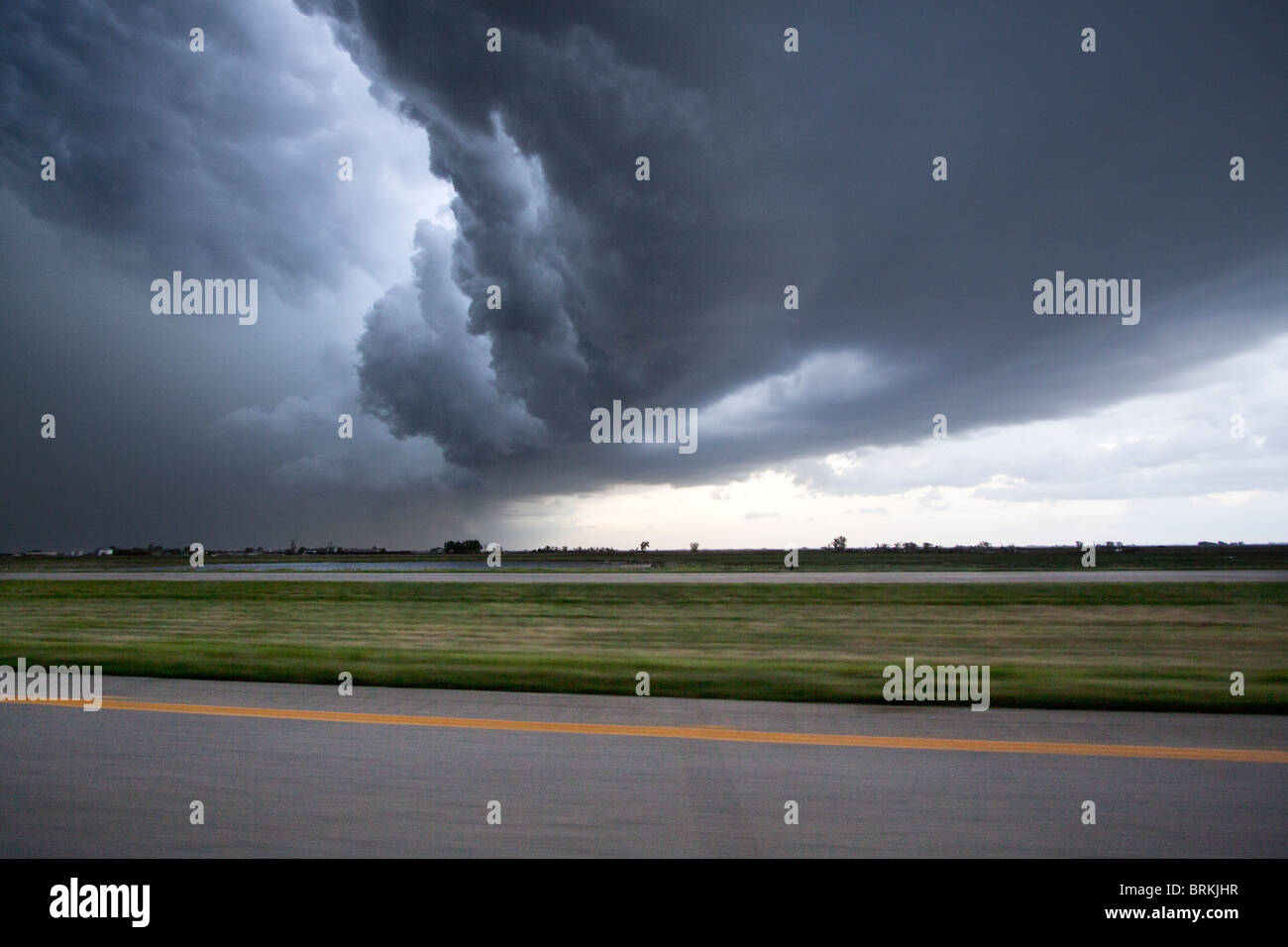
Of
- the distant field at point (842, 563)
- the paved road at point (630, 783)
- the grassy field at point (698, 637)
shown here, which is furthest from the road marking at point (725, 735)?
the distant field at point (842, 563)

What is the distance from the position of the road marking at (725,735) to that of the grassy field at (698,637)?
1409mm

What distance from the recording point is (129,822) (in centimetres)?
345

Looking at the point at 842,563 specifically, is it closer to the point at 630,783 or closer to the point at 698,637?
the point at 698,637

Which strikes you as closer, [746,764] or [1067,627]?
[746,764]

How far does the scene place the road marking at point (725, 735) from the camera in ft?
14.6

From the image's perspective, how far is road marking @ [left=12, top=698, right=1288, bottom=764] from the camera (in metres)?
4.45

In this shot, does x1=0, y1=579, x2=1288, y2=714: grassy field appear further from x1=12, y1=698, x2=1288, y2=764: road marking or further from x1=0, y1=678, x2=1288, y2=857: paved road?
x1=12, y1=698, x2=1288, y2=764: road marking

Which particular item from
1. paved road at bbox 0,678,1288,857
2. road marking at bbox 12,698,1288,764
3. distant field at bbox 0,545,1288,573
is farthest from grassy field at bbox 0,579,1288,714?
distant field at bbox 0,545,1288,573

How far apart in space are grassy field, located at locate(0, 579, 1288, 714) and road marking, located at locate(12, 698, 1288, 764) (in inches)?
55.5

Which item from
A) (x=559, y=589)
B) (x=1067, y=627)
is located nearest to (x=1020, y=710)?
(x=1067, y=627)
